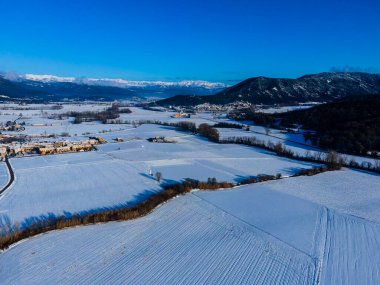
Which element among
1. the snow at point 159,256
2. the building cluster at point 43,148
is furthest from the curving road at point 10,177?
the snow at point 159,256

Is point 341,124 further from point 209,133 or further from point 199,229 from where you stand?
point 199,229

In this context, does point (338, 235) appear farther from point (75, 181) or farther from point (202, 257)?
point (75, 181)

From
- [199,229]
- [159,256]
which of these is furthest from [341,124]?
[159,256]

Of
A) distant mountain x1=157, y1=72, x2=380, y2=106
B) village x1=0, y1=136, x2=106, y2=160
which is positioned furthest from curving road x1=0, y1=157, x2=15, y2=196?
A: distant mountain x1=157, y1=72, x2=380, y2=106

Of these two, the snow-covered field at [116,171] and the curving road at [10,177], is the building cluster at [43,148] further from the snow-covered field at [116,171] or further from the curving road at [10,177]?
the curving road at [10,177]

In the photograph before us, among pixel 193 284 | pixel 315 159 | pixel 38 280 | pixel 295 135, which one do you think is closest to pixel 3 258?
pixel 38 280

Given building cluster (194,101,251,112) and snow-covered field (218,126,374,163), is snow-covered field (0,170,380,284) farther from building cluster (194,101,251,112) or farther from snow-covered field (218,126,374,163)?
building cluster (194,101,251,112)
